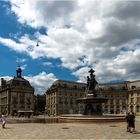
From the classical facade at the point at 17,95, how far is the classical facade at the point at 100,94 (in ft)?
35.4

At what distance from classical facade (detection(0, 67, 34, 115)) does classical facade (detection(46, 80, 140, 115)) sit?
35.4 feet

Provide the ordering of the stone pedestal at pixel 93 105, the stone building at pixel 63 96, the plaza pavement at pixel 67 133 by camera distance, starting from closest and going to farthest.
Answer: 1. the plaza pavement at pixel 67 133
2. the stone pedestal at pixel 93 105
3. the stone building at pixel 63 96

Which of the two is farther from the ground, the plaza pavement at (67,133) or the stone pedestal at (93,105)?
the stone pedestal at (93,105)

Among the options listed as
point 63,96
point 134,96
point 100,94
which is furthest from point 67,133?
point 100,94

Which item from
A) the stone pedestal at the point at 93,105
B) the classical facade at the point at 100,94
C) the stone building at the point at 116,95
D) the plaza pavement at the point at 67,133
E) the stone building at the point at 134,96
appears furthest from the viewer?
the stone building at the point at 116,95

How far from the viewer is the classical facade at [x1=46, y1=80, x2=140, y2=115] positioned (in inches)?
5453

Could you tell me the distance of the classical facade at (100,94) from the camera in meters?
138

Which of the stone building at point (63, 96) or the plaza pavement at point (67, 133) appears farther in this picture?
the stone building at point (63, 96)

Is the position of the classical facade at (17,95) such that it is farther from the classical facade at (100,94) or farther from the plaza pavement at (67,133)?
the plaza pavement at (67,133)

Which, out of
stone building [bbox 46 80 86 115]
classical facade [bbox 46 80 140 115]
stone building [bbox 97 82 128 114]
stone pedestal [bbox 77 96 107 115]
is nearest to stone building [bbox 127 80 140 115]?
classical facade [bbox 46 80 140 115]

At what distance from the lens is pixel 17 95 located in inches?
5482

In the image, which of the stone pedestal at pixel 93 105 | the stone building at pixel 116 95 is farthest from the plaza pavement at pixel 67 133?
the stone building at pixel 116 95

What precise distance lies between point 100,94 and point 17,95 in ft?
133

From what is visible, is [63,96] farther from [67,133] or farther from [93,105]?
[67,133]
